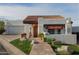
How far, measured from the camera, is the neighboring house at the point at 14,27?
17.6 ft

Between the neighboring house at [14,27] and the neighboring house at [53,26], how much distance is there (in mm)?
41

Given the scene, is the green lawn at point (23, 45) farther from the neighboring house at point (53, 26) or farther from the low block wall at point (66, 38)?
the low block wall at point (66, 38)

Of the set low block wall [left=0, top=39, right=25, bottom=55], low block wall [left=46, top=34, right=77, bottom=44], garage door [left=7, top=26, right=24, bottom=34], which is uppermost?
garage door [left=7, top=26, right=24, bottom=34]

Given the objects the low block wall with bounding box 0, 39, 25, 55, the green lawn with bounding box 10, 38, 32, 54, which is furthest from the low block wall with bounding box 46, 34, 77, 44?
the low block wall with bounding box 0, 39, 25, 55

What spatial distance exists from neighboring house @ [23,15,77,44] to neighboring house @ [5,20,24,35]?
4cm

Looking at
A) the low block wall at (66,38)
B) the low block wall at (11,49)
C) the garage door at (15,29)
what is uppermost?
the garage door at (15,29)

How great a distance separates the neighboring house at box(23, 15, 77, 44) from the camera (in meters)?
5.36

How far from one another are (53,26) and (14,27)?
35 cm

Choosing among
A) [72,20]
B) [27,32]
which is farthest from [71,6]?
[27,32]

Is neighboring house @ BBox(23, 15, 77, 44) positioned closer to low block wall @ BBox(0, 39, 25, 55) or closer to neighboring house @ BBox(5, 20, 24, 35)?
neighboring house @ BBox(5, 20, 24, 35)

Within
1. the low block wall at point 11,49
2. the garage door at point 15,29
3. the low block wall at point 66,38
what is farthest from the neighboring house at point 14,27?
the low block wall at point 66,38

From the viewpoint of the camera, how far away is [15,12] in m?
5.38

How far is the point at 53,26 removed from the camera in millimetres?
5375

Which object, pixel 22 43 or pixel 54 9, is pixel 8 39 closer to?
pixel 22 43
